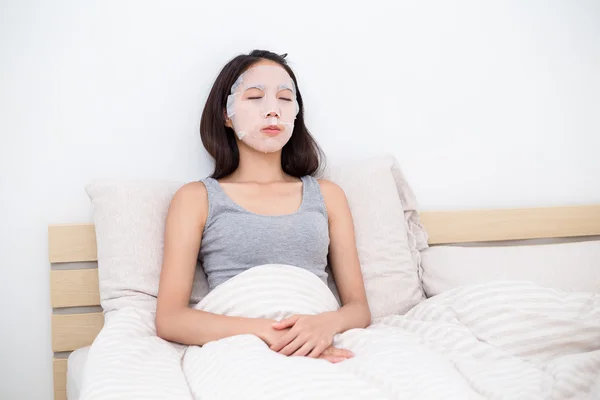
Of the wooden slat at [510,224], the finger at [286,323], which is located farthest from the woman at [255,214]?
the wooden slat at [510,224]

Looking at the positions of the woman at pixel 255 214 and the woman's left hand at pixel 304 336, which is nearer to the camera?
the woman's left hand at pixel 304 336

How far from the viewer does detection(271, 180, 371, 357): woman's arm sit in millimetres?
1074

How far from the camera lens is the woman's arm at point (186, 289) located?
113 cm

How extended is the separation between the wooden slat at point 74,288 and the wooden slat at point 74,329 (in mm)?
33

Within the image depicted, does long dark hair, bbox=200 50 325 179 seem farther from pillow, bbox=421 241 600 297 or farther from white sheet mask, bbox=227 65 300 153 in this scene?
pillow, bbox=421 241 600 297

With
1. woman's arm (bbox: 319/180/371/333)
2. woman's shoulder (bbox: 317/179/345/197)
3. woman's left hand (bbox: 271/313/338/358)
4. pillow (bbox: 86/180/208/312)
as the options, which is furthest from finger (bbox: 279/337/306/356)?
woman's shoulder (bbox: 317/179/345/197)

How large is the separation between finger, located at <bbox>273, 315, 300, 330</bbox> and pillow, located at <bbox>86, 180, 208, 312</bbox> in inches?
13.1

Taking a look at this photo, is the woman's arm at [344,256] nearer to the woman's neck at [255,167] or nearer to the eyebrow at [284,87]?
the woman's neck at [255,167]

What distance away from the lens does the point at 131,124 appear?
158 cm

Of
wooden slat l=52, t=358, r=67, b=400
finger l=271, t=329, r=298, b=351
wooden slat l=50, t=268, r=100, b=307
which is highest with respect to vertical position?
finger l=271, t=329, r=298, b=351

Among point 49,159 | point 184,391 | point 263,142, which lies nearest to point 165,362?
point 184,391

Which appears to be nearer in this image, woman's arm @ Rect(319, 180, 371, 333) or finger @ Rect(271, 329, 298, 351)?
finger @ Rect(271, 329, 298, 351)

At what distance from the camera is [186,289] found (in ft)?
4.07

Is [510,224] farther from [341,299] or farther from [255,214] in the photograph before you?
[255,214]
